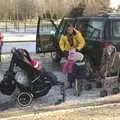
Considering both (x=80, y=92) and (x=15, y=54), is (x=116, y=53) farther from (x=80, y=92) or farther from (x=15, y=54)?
(x=15, y=54)

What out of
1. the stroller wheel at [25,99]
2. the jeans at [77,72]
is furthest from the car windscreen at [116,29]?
the stroller wheel at [25,99]

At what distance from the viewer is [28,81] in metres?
10.6

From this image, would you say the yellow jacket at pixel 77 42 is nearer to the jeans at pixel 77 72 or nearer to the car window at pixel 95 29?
the car window at pixel 95 29

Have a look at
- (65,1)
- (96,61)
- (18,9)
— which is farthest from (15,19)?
(96,61)

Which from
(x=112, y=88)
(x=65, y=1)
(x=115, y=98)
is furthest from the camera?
(x=65, y=1)

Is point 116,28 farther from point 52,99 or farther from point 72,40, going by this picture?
point 52,99

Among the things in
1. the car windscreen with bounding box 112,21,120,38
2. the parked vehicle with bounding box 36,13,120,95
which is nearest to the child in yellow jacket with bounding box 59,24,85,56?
the parked vehicle with bounding box 36,13,120,95

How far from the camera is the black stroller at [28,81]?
409 inches

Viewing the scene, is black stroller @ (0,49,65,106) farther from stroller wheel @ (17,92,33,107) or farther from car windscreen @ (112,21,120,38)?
car windscreen @ (112,21,120,38)

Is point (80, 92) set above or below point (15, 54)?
below

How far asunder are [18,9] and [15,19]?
500 centimetres

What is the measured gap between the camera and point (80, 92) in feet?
38.5

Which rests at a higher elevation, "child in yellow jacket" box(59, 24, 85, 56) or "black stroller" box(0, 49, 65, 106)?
"child in yellow jacket" box(59, 24, 85, 56)

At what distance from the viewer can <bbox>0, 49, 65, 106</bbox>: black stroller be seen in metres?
10.4
